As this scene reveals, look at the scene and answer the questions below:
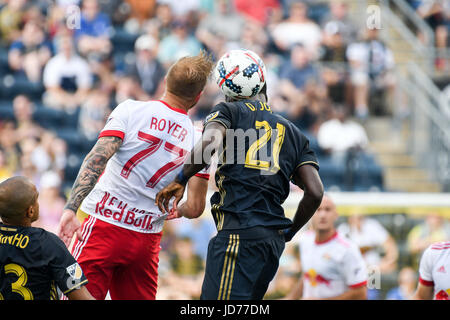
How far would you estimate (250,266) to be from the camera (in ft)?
16.0

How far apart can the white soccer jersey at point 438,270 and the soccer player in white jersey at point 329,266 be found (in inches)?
55.0

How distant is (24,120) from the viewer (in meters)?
12.8

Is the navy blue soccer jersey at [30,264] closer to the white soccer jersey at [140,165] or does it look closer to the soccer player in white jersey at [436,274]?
the white soccer jersey at [140,165]

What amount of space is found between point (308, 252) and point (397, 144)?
7.13m

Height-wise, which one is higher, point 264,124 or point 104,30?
point 104,30

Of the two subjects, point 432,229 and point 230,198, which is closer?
point 230,198

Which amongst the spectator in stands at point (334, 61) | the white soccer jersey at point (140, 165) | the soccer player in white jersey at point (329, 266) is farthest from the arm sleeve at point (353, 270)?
the spectator in stands at point (334, 61)

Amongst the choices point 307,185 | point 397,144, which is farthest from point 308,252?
point 397,144

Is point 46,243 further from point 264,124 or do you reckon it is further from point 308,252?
point 308,252

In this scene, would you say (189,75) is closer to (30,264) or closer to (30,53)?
(30,264)

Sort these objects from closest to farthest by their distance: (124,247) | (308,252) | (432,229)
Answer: (124,247) < (308,252) < (432,229)

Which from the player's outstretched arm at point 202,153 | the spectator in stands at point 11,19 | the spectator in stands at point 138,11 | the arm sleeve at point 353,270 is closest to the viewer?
the player's outstretched arm at point 202,153

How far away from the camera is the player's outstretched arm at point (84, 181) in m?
4.89

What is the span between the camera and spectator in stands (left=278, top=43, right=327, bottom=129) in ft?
43.0
